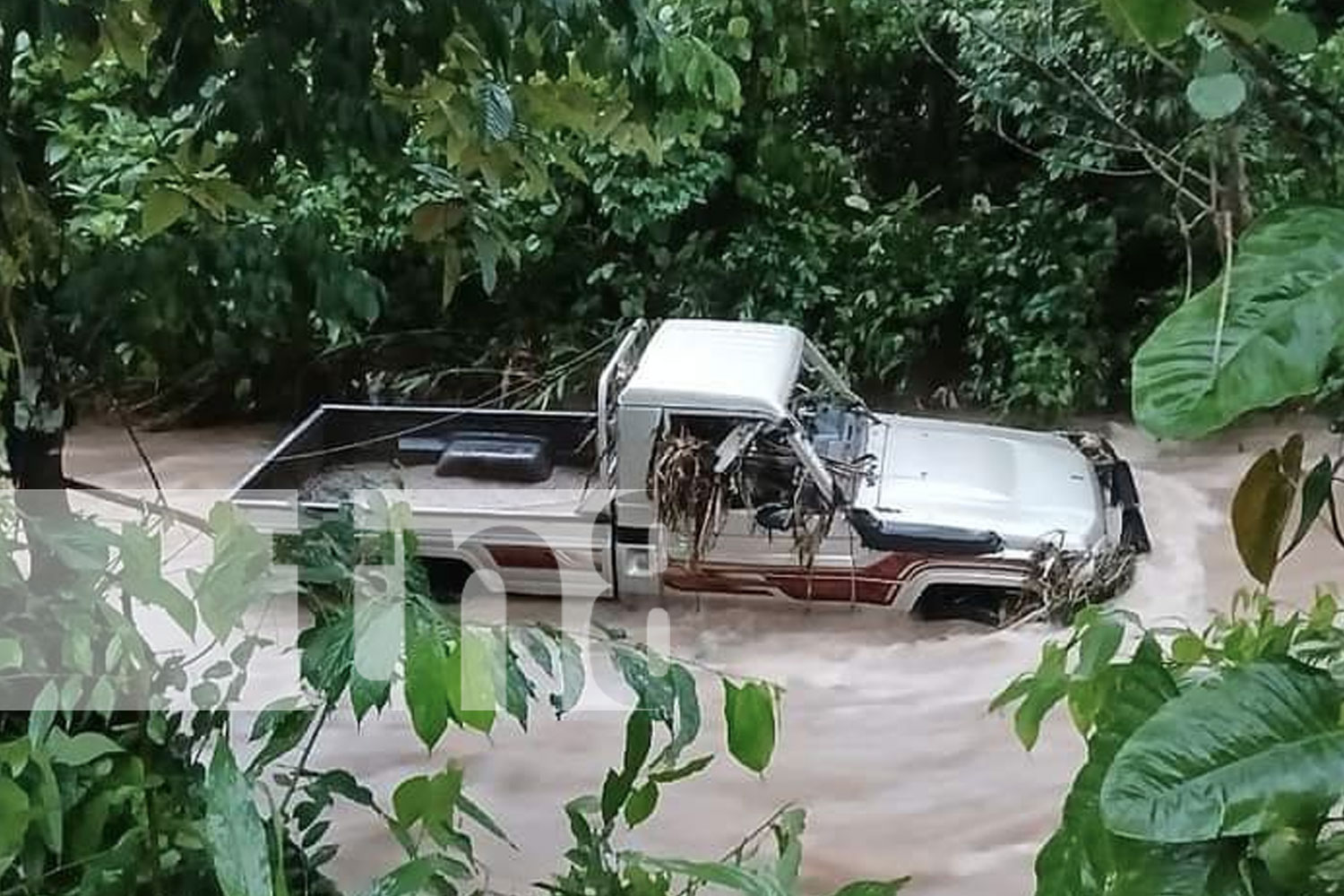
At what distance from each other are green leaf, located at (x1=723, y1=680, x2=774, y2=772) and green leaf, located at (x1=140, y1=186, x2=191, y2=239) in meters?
0.57

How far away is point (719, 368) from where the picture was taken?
226cm

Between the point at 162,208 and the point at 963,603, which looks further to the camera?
the point at 963,603

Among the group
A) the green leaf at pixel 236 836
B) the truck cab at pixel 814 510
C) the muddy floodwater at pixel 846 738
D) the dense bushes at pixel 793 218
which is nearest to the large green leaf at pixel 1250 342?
the green leaf at pixel 236 836

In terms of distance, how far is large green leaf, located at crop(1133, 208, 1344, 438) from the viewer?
18.1 inches

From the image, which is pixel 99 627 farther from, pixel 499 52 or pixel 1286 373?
pixel 1286 373

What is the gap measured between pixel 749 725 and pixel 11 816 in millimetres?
395

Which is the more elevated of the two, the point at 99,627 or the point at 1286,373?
the point at 1286,373

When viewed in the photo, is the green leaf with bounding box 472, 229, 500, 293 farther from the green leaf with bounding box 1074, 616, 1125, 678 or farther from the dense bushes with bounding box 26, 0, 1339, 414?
the green leaf with bounding box 1074, 616, 1125, 678

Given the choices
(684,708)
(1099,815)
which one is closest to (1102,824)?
(1099,815)

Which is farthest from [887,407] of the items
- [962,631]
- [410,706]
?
[410,706]

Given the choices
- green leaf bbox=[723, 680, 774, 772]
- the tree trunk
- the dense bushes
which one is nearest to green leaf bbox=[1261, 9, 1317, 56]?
green leaf bbox=[723, 680, 774, 772]

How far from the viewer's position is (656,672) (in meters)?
0.89

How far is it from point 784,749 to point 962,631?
370 millimetres

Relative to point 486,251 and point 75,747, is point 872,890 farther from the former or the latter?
point 486,251
